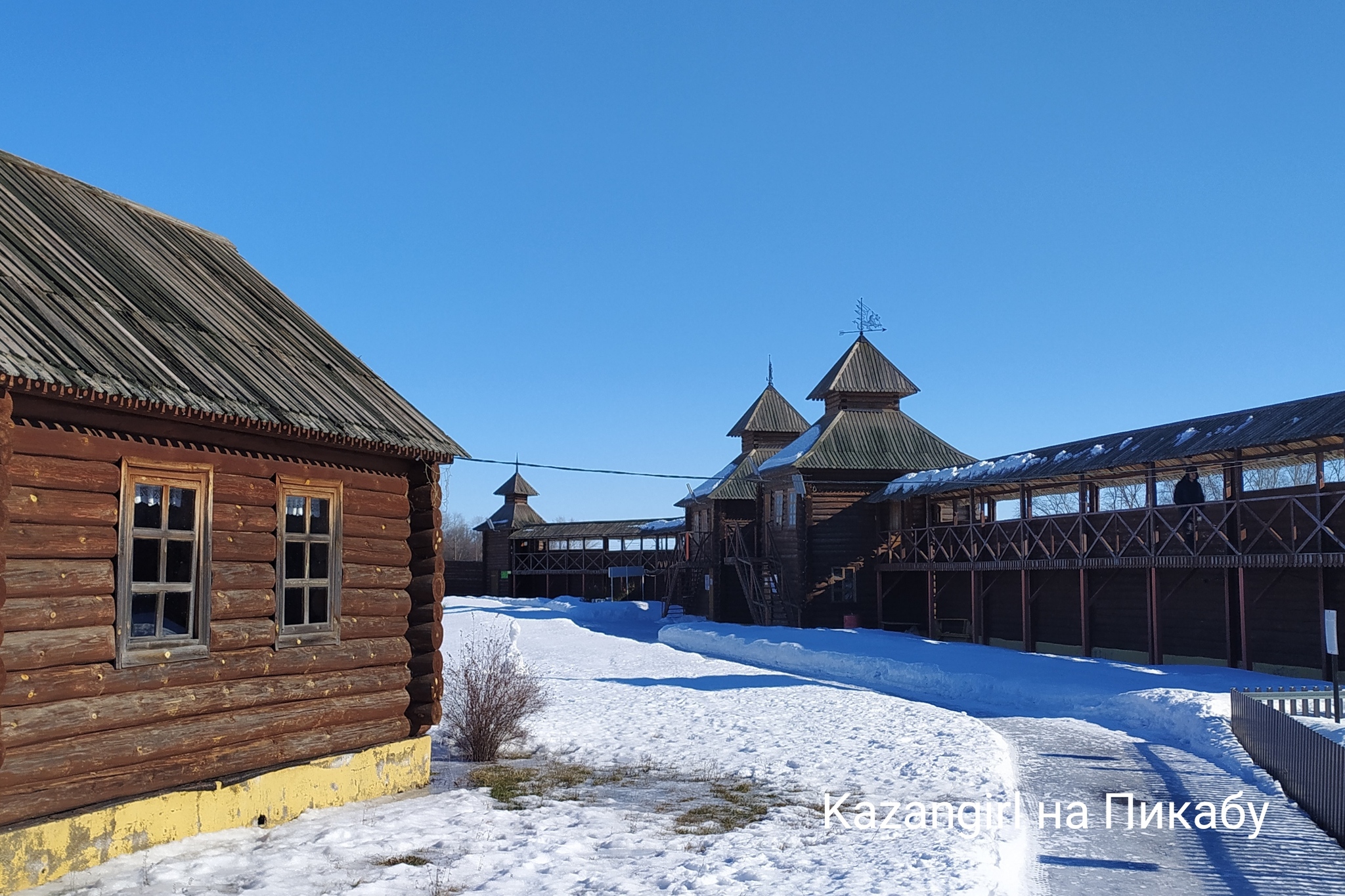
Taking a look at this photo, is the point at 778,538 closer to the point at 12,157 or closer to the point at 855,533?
the point at 855,533

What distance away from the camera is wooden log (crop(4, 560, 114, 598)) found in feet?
24.5

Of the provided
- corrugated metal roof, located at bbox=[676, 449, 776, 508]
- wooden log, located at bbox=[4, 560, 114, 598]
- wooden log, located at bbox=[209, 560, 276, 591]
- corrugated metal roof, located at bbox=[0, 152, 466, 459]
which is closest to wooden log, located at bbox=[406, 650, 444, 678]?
corrugated metal roof, located at bbox=[0, 152, 466, 459]

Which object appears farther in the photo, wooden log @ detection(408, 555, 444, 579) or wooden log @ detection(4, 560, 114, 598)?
wooden log @ detection(408, 555, 444, 579)

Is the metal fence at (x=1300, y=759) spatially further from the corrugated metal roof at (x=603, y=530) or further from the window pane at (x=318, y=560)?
the corrugated metal roof at (x=603, y=530)

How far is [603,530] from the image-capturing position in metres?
56.9

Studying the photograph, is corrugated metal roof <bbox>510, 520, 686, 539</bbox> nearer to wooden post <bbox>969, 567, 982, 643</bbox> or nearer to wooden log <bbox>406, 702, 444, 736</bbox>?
wooden post <bbox>969, 567, 982, 643</bbox>

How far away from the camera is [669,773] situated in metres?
12.5

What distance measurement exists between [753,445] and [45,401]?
41.5m

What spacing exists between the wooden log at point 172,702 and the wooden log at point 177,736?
0.05 metres

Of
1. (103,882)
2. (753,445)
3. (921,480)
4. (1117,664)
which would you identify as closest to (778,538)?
(921,480)

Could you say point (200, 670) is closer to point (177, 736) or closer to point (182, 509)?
point (177, 736)

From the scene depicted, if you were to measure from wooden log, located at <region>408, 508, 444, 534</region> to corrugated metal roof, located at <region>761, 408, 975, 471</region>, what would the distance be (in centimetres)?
2470

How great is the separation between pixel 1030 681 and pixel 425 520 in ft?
45.5

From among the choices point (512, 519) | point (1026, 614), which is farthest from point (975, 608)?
point (512, 519)
